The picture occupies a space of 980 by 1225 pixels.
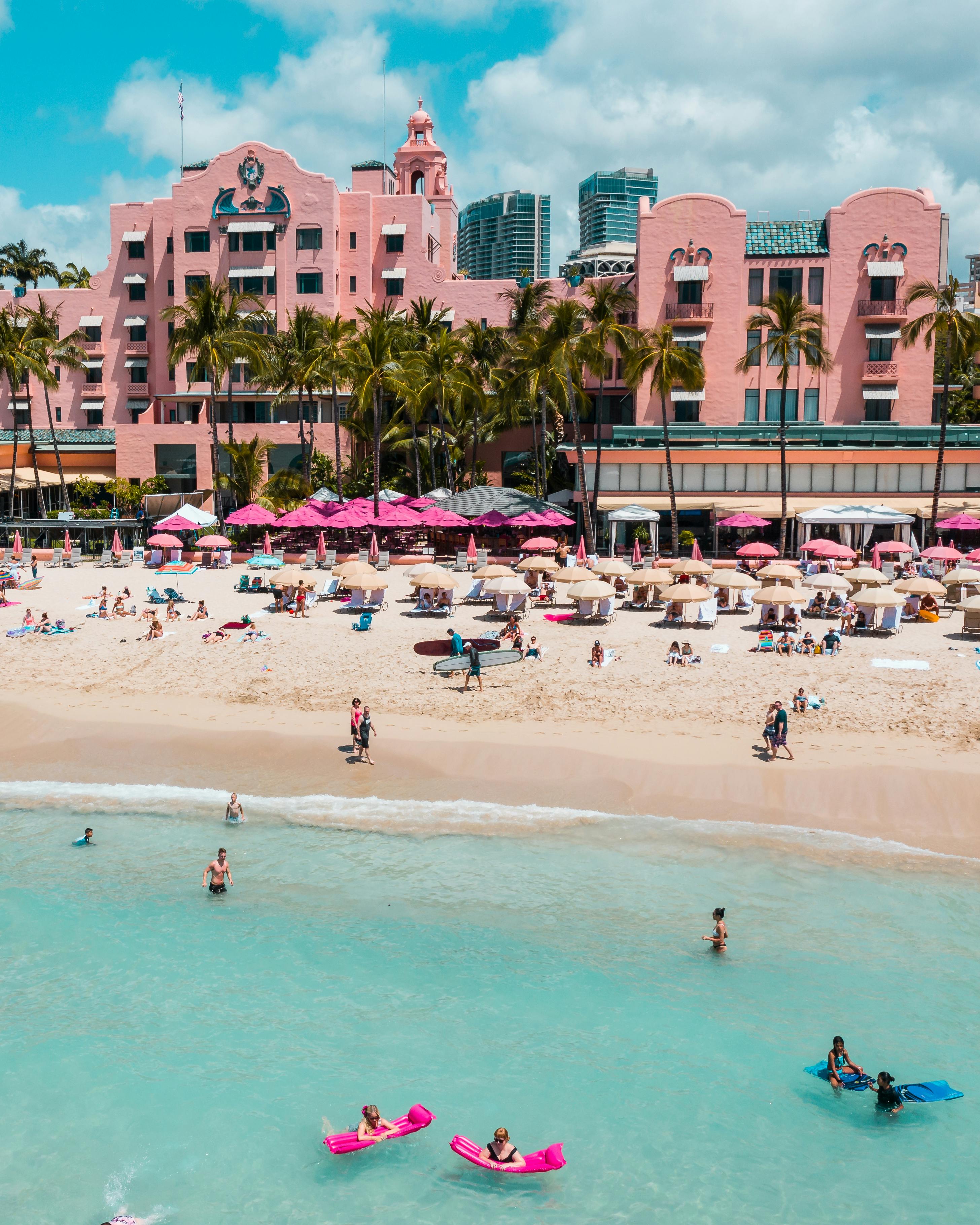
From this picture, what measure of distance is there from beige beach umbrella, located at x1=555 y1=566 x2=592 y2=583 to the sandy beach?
160 cm

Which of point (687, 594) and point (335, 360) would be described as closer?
point (687, 594)

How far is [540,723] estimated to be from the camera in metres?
22.5

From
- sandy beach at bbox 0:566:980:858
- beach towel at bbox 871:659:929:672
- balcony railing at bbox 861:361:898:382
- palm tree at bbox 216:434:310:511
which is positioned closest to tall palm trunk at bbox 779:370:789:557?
balcony railing at bbox 861:361:898:382

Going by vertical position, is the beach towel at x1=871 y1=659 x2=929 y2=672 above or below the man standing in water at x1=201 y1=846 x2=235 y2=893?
above

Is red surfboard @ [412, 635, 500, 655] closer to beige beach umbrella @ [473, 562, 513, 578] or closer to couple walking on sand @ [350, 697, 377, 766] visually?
beige beach umbrella @ [473, 562, 513, 578]

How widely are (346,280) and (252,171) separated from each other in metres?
8.51

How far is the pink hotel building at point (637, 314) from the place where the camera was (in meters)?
47.9

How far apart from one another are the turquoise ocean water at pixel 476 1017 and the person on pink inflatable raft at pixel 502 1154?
0.27 m

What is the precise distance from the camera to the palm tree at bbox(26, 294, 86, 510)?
177 feet

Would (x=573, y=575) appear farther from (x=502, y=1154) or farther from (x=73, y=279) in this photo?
(x=73, y=279)

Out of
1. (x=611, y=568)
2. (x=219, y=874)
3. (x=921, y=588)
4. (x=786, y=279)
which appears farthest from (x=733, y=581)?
(x=786, y=279)

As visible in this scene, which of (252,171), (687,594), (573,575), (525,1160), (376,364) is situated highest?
(252,171)

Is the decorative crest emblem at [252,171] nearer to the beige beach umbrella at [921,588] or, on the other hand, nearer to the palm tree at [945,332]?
the palm tree at [945,332]

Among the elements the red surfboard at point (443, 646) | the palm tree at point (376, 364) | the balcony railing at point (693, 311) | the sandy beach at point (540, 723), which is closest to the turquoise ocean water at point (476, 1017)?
the sandy beach at point (540, 723)
